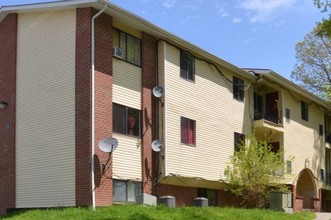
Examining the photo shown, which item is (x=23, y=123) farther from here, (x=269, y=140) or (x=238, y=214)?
(x=269, y=140)

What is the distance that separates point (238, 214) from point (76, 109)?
703 centimetres

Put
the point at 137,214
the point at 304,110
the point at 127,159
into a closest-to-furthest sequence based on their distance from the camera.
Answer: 1. the point at 137,214
2. the point at 127,159
3. the point at 304,110

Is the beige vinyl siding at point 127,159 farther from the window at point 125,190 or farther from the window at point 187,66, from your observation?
the window at point 187,66

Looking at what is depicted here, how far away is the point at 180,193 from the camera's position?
82.0 ft

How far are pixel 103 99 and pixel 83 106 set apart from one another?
0.80 m

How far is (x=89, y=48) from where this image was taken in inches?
Answer: 827

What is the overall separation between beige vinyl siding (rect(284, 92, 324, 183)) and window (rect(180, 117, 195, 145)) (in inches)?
369

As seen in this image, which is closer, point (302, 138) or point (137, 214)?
point (137, 214)

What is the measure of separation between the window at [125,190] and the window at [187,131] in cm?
352

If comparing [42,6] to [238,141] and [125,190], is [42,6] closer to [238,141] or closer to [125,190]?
[125,190]

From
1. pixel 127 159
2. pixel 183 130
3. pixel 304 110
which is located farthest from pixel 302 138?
pixel 127 159

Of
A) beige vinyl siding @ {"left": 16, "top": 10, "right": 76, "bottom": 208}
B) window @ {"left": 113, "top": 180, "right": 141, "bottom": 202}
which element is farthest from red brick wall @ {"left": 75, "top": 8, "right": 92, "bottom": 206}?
window @ {"left": 113, "top": 180, "right": 141, "bottom": 202}

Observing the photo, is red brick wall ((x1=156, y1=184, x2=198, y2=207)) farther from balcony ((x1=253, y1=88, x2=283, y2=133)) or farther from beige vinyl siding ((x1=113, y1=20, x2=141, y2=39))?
balcony ((x1=253, y1=88, x2=283, y2=133))

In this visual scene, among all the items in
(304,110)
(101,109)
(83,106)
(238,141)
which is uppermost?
(304,110)
